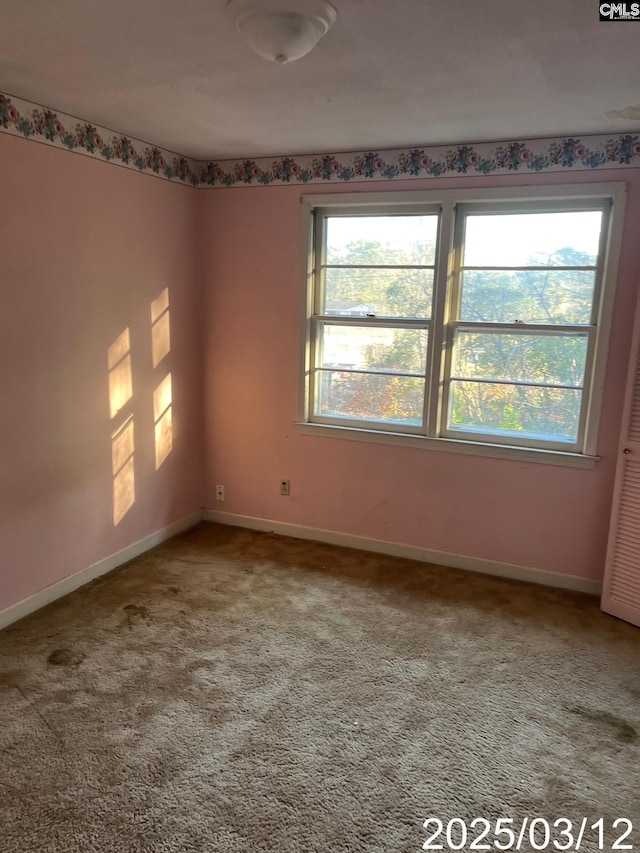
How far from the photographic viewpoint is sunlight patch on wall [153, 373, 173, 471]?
11.8 feet

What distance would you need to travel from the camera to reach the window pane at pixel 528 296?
3.08m

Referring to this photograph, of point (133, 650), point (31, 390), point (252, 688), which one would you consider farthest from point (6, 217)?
point (252, 688)

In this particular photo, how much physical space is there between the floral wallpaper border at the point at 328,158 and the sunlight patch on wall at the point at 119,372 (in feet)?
3.15

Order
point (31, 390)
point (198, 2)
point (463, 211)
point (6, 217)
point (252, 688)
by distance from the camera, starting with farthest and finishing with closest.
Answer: point (463, 211) → point (31, 390) → point (6, 217) → point (252, 688) → point (198, 2)

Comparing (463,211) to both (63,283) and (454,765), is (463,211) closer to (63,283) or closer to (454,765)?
(63,283)

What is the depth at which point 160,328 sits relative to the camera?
3.54 meters

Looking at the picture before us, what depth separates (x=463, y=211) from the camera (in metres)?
3.25

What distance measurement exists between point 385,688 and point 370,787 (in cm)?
51

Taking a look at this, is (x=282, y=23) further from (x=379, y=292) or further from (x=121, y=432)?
(x=121, y=432)

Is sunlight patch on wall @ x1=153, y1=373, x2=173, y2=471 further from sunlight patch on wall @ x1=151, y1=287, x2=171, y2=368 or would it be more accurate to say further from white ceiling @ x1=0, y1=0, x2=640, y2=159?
white ceiling @ x1=0, y1=0, x2=640, y2=159

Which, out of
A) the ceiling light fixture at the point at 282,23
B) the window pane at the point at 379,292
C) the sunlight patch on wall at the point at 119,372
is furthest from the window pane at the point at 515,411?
the ceiling light fixture at the point at 282,23

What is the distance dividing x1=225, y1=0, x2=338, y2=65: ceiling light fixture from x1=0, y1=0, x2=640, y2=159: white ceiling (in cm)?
5

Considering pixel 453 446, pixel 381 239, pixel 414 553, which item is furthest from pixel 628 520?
pixel 381 239

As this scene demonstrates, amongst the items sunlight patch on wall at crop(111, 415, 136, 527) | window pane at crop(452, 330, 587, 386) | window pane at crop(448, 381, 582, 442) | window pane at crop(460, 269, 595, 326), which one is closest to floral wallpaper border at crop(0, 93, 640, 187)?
window pane at crop(460, 269, 595, 326)
